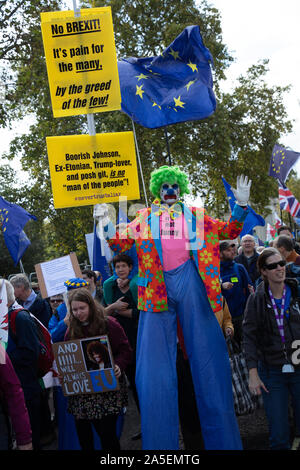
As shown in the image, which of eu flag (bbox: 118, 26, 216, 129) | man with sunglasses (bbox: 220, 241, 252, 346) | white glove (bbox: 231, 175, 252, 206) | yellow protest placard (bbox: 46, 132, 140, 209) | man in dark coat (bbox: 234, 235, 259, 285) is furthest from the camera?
man in dark coat (bbox: 234, 235, 259, 285)

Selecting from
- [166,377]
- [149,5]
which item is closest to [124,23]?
[149,5]

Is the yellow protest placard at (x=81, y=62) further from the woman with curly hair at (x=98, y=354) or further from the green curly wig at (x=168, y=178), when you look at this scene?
the woman with curly hair at (x=98, y=354)

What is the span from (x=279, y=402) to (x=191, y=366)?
2.13 ft

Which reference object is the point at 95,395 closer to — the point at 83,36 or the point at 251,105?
the point at 83,36

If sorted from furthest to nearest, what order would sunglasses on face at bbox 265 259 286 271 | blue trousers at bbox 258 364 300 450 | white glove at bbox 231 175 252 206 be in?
white glove at bbox 231 175 252 206 → sunglasses on face at bbox 265 259 286 271 → blue trousers at bbox 258 364 300 450

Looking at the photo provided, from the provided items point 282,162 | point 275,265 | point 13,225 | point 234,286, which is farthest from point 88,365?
point 282,162

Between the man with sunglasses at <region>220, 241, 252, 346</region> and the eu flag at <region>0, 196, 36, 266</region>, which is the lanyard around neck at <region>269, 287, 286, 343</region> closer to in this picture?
the man with sunglasses at <region>220, 241, 252, 346</region>

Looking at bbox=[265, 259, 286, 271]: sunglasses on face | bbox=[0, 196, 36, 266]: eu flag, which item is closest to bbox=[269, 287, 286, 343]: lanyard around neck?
bbox=[265, 259, 286, 271]: sunglasses on face

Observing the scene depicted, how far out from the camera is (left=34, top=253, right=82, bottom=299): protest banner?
608 centimetres

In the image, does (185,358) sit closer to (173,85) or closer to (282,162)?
(173,85)

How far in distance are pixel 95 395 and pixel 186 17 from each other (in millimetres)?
16581

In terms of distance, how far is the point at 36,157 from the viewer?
61.3 feet

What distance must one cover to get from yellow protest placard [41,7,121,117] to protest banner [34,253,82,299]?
5.62 feet

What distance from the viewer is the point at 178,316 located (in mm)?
4012
